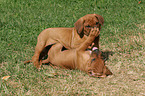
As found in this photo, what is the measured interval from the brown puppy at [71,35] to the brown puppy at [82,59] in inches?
5.7

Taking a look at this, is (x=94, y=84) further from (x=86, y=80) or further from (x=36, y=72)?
(x=36, y=72)

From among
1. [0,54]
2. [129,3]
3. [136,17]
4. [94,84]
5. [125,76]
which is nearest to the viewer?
[94,84]

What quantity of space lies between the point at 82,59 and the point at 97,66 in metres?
0.40

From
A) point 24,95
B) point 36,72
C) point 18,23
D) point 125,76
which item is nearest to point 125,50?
point 125,76

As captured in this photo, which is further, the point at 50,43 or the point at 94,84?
the point at 50,43

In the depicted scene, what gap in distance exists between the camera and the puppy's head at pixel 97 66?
3760 millimetres

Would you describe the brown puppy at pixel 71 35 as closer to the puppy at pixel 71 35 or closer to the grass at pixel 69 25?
the puppy at pixel 71 35

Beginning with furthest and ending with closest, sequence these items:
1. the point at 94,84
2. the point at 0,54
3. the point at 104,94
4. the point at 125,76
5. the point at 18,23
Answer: the point at 18,23 → the point at 0,54 → the point at 125,76 → the point at 94,84 → the point at 104,94

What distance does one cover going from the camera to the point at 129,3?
337 inches

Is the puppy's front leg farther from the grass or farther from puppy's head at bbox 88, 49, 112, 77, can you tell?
the grass

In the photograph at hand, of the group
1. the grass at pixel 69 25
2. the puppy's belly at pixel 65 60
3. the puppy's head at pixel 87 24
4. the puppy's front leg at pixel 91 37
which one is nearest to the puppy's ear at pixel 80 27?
the puppy's head at pixel 87 24

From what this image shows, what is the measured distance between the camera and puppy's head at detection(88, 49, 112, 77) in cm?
376

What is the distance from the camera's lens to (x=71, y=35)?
440 cm

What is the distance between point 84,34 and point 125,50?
1.43m
